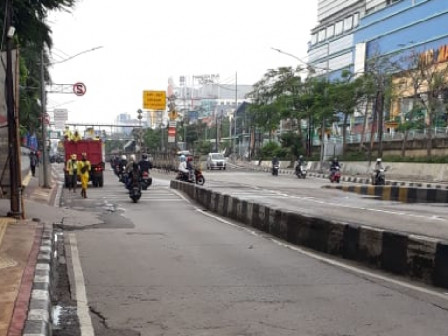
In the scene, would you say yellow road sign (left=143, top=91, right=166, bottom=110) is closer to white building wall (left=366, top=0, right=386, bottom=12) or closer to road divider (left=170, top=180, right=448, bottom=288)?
white building wall (left=366, top=0, right=386, bottom=12)

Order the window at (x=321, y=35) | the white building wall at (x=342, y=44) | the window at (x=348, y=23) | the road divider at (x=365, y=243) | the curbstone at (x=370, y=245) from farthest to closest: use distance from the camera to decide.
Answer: the window at (x=321, y=35) < the window at (x=348, y=23) < the white building wall at (x=342, y=44) < the curbstone at (x=370, y=245) < the road divider at (x=365, y=243)

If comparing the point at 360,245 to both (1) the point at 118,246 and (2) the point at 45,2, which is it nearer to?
(1) the point at 118,246

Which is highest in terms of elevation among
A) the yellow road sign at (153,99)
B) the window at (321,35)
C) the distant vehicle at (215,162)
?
the window at (321,35)

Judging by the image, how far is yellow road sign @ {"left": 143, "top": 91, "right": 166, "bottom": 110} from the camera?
173ft

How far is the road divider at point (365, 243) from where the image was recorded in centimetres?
813

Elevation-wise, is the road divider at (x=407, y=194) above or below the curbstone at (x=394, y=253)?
below

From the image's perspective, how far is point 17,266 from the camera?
8.24 meters

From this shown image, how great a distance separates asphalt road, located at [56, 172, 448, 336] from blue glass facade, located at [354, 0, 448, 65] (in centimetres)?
4381

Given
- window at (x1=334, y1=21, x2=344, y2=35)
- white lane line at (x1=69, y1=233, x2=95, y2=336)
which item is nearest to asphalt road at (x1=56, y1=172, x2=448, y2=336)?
white lane line at (x1=69, y1=233, x2=95, y2=336)

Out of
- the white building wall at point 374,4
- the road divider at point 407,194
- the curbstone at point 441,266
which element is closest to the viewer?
the curbstone at point 441,266

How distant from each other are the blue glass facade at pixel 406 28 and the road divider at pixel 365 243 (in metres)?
41.2

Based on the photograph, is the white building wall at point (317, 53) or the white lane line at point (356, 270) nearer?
the white lane line at point (356, 270)

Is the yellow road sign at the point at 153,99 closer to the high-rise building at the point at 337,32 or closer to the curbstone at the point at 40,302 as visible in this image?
the high-rise building at the point at 337,32

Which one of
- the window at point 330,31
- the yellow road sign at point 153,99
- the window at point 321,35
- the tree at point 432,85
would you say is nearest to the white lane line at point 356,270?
the tree at point 432,85
